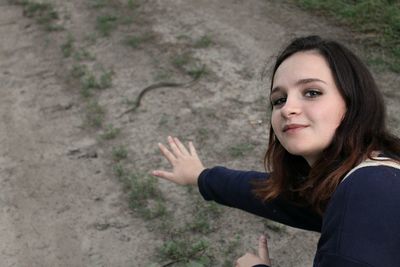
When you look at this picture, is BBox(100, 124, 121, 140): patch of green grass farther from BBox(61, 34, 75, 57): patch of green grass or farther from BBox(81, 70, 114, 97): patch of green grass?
BBox(61, 34, 75, 57): patch of green grass

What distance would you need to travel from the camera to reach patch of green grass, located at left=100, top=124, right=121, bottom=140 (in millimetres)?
4109

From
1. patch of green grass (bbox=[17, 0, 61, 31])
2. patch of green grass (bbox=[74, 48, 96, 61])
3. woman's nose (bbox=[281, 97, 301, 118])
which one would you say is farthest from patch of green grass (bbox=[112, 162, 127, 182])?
patch of green grass (bbox=[17, 0, 61, 31])

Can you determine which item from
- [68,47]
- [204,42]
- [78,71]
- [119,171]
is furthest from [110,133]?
[68,47]

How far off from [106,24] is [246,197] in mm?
4191

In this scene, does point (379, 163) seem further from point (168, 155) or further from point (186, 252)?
point (186, 252)

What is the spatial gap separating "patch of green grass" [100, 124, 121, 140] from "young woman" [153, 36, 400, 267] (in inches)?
79.1

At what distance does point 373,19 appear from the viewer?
→ 5.54 meters

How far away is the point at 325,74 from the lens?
5.47 ft

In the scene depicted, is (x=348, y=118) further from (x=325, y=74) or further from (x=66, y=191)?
(x=66, y=191)

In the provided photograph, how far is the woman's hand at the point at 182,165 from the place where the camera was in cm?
227

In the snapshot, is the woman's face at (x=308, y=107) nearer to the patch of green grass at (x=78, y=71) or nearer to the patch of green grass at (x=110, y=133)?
the patch of green grass at (x=110, y=133)

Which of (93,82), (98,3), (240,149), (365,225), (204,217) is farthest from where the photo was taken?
(98,3)

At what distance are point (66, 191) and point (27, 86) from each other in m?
1.71

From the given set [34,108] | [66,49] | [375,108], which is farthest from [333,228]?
[66,49]
